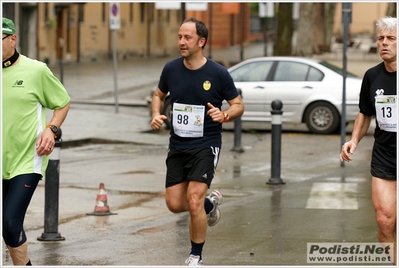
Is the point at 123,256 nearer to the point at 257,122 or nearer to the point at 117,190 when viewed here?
the point at 117,190

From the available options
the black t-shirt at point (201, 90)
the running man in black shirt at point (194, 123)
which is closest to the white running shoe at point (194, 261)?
the running man in black shirt at point (194, 123)

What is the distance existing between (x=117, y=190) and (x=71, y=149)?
5087mm

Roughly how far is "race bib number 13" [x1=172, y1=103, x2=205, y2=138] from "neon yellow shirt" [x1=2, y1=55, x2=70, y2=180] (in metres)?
1.29

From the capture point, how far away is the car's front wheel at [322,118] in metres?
20.0

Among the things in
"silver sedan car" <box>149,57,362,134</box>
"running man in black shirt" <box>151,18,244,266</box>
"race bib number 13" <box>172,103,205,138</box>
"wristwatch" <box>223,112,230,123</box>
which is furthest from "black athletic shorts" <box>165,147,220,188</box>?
"silver sedan car" <box>149,57,362,134</box>

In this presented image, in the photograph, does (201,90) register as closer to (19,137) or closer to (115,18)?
(19,137)

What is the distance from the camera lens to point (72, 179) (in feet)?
45.2

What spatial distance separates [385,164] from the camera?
690 centimetres

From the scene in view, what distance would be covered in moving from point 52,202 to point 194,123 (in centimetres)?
234

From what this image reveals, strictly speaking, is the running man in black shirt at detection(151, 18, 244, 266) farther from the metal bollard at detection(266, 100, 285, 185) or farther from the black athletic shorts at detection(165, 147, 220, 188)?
the metal bollard at detection(266, 100, 285, 185)

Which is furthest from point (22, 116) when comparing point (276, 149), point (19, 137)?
point (276, 149)

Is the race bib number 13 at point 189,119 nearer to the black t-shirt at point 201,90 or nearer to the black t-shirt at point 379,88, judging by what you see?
the black t-shirt at point 201,90

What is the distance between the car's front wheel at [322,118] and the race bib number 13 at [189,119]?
12.5m

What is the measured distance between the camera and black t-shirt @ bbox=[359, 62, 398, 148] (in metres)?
6.85
